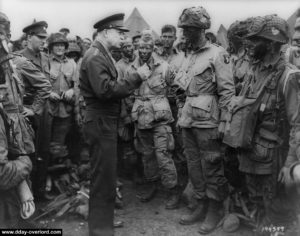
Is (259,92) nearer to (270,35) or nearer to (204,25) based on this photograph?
(270,35)

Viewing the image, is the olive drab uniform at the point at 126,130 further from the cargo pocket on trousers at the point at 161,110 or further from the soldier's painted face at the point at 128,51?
the cargo pocket on trousers at the point at 161,110

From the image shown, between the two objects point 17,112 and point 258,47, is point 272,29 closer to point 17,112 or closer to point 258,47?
point 258,47

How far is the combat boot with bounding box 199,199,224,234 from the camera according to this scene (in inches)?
184

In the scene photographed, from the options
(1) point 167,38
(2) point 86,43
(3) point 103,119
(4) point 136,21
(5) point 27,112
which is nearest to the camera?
(3) point 103,119

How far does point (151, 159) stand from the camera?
585 centimetres

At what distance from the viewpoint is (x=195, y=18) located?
4.69m

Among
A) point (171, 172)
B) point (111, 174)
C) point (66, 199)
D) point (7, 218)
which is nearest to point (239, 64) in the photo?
point (171, 172)

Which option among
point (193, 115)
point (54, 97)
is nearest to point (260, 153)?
point (193, 115)

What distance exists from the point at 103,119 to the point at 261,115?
5.75ft

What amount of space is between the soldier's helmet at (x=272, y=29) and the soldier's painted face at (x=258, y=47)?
8 cm

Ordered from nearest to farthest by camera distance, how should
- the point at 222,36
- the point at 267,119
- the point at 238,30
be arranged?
1. the point at 267,119
2. the point at 238,30
3. the point at 222,36

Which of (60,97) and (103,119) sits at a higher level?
(103,119)

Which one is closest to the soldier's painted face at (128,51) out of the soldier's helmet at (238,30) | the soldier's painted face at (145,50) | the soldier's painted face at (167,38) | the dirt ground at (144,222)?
the soldier's painted face at (145,50)

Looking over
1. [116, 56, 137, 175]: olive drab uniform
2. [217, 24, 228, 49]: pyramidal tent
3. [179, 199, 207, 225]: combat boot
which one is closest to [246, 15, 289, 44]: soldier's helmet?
[179, 199, 207, 225]: combat boot
